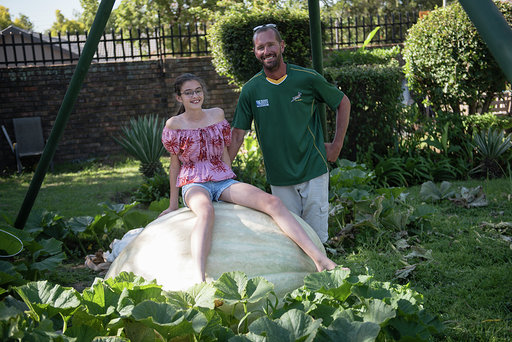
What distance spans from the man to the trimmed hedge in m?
3.68

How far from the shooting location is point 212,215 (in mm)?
3158

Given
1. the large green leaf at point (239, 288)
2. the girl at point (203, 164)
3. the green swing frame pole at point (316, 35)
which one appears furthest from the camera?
the green swing frame pole at point (316, 35)

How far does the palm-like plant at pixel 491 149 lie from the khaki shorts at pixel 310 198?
4.02 metres

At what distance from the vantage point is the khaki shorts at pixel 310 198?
4.34 meters

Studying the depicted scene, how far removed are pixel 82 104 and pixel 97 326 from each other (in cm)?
1045

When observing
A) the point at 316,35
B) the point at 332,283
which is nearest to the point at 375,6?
the point at 316,35

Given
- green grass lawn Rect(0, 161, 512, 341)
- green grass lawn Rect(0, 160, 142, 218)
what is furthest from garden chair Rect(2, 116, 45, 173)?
green grass lawn Rect(0, 161, 512, 341)

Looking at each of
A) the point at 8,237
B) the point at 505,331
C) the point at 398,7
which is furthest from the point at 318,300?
the point at 398,7

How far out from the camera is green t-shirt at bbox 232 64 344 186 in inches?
164

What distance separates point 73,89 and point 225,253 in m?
1.80

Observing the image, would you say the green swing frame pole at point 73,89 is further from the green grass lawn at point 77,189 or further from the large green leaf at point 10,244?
the green grass lawn at point 77,189

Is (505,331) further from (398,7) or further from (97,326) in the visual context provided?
(398,7)

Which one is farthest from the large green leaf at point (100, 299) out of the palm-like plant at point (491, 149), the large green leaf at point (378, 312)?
the palm-like plant at point (491, 149)

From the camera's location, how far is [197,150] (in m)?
3.71
